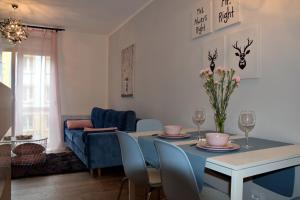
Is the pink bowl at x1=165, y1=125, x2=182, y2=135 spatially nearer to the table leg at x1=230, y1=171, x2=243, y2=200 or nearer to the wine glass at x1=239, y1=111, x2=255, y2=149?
the wine glass at x1=239, y1=111, x2=255, y2=149

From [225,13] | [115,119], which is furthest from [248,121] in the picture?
[115,119]

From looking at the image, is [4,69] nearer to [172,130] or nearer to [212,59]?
[172,130]

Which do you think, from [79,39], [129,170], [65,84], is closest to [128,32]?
[79,39]

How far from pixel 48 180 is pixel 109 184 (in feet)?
2.72

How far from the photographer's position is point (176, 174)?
138 centimetres

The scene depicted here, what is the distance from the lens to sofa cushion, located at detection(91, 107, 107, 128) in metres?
4.69

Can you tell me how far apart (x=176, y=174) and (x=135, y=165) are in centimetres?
52

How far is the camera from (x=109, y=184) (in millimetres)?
3074

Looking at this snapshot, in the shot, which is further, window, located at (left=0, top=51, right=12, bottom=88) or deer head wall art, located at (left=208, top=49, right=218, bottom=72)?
deer head wall art, located at (left=208, top=49, right=218, bottom=72)

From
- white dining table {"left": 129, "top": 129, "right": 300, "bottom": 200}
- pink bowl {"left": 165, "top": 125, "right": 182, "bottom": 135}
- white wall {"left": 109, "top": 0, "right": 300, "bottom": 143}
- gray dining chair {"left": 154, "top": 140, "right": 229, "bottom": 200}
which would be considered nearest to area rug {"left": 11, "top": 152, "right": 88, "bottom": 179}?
white wall {"left": 109, "top": 0, "right": 300, "bottom": 143}

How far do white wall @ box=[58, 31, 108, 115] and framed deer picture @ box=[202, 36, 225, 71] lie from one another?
350 centimetres

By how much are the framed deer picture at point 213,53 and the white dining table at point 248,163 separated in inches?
43.7

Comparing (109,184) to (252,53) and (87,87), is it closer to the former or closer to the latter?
(252,53)

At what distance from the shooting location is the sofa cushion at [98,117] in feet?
15.4
